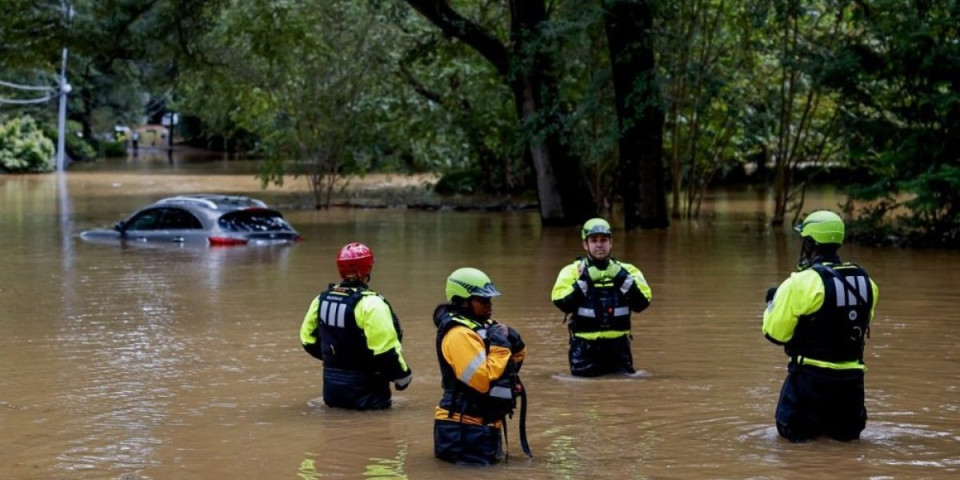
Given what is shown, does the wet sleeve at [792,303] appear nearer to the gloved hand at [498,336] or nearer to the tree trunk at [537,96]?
the gloved hand at [498,336]

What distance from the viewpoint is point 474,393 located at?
26.1 feet

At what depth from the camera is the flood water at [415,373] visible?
8.65 m

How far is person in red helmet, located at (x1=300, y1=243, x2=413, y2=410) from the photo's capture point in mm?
9422

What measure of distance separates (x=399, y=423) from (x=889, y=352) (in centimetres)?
528

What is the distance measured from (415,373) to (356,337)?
2614mm

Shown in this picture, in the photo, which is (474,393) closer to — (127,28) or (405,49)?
(127,28)

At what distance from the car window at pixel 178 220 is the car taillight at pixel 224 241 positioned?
22.6 inches

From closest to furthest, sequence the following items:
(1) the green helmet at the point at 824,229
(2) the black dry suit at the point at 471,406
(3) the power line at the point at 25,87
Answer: (2) the black dry suit at the point at 471,406
(1) the green helmet at the point at 824,229
(3) the power line at the point at 25,87

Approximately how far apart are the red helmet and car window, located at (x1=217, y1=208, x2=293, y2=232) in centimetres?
1543

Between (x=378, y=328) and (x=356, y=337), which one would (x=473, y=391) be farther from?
(x=356, y=337)

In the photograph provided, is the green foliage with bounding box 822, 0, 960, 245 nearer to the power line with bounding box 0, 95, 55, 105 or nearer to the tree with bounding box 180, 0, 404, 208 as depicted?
the tree with bounding box 180, 0, 404, 208

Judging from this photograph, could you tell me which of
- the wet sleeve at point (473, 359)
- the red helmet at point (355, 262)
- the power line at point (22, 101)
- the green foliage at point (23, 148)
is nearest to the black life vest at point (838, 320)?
the wet sleeve at point (473, 359)

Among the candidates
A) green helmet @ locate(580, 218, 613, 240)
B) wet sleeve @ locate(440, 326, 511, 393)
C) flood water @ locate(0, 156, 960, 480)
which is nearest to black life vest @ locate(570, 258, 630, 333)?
green helmet @ locate(580, 218, 613, 240)

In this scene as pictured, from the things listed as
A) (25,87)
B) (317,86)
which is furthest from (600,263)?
(25,87)
